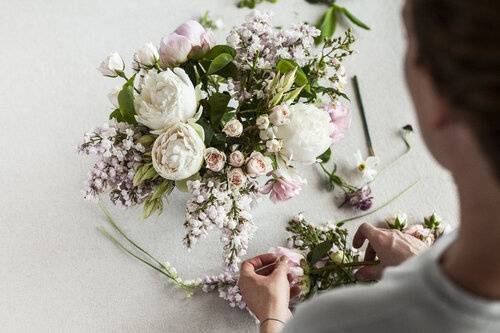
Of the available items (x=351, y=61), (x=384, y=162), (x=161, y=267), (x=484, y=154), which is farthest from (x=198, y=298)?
(x=484, y=154)

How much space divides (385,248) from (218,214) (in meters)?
0.33

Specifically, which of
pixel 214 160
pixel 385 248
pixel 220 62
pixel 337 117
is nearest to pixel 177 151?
pixel 214 160

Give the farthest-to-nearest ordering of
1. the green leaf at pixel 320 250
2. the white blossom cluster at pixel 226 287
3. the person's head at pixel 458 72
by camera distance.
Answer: the white blossom cluster at pixel 226 287 < the green leaf at pixel 320 250 < the person's head at pixel 458 72

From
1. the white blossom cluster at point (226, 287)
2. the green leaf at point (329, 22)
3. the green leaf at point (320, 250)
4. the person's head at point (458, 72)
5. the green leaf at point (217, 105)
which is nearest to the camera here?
the person's head at point (458, 72)

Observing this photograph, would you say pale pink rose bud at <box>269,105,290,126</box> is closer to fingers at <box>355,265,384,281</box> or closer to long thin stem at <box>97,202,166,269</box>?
fingers at <box>355,265,384,281</box>

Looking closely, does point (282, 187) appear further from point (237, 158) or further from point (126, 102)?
point (126, 102)

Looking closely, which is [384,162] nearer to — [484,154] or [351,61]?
[351,61]

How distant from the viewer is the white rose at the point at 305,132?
2.97ft

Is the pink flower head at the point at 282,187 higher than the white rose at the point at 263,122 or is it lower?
lower

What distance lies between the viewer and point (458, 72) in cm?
41

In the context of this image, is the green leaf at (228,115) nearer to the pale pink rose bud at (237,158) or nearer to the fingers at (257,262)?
the pale pink rose bud at (237,158)

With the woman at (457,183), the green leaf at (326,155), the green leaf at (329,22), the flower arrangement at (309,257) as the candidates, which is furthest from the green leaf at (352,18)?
the woman at (457,183)

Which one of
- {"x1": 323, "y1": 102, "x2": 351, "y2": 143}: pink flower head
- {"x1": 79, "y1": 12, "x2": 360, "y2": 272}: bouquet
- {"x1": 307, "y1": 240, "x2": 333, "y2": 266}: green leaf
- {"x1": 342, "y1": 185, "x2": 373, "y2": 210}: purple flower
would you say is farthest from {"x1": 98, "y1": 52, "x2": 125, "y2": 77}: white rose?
{"x1": 342, "y1": 185, "x2": 373, "y2": 210}: purple flower

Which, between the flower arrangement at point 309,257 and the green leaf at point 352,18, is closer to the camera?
the flower arrangement at point 309,257
